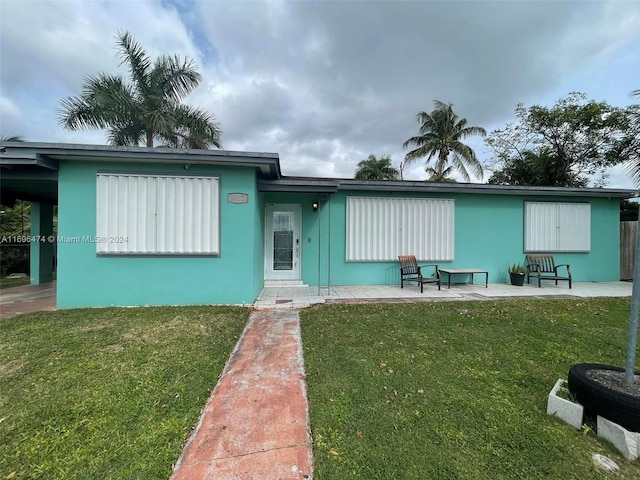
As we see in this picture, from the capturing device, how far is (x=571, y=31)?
7.93m

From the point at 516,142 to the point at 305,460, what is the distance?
22751 millimetres

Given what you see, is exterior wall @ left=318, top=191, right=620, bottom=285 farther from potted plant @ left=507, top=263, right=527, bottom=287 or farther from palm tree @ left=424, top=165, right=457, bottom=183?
palm tree @ left=424, top=165, right=457, bottom=183

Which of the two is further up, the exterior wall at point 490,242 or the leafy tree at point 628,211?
the leafy tree at point 628,211

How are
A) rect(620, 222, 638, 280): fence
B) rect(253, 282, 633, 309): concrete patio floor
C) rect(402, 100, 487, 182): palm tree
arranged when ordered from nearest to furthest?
rect(253, 282, 633, 309): concrete patio floor, rect(620, 222, 638, 280): fence, rect(402, 100, 487, 182): palm tree

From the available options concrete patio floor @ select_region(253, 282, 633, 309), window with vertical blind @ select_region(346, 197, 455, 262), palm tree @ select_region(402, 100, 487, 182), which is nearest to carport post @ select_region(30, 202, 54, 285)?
concrete patio floor @ select_region(253, 282, 633, 309)

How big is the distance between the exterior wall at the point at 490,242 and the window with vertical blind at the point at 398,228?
0.19m

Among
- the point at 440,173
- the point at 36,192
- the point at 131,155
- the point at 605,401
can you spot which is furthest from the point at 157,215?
the point at 440,173

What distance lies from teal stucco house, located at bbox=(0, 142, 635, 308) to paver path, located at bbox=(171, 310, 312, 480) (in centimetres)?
293

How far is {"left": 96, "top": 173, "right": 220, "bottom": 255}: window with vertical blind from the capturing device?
225 inches

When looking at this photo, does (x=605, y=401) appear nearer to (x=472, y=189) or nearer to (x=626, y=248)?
(x=472, y=189)

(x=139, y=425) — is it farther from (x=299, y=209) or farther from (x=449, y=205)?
(x=449, y=205)

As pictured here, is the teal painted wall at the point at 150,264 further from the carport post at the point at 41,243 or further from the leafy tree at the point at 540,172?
the leafy tree at the point at 540,172

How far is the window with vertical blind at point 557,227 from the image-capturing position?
8711 mm

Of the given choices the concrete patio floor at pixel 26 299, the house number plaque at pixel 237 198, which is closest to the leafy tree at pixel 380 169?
the house number plaque at pixel 237 198
